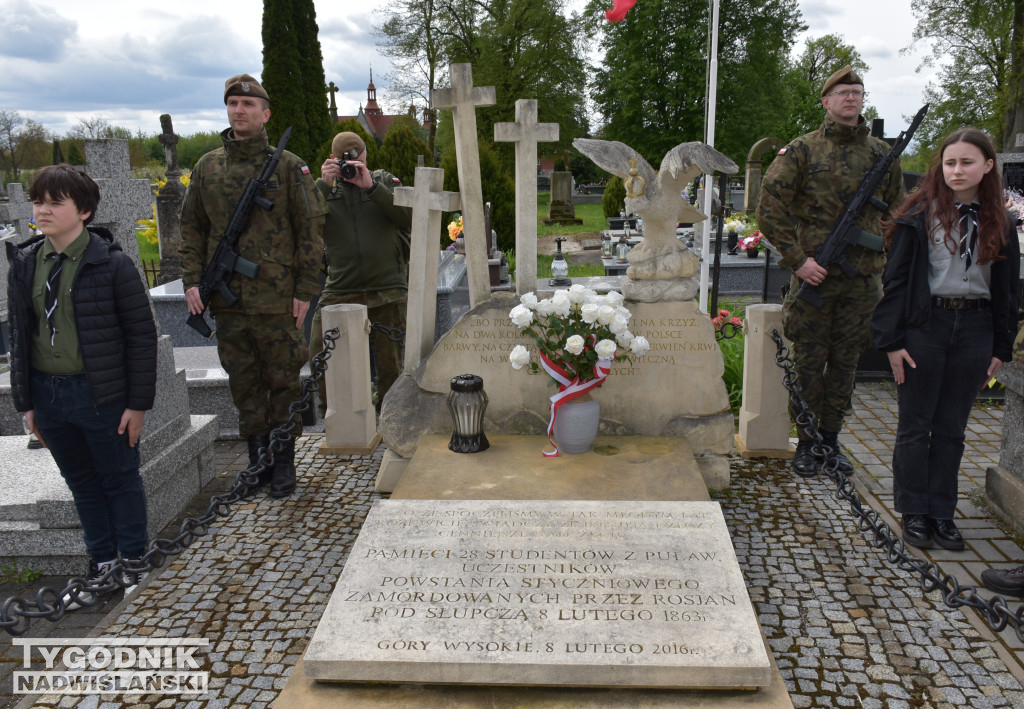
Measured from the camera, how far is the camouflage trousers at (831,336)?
15.4 ft

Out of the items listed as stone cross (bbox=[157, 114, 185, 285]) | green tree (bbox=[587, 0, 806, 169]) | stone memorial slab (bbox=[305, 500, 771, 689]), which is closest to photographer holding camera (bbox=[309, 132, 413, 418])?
stone memorial slab (bbox=[305, 500, 771, 689])

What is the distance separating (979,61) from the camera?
81.9 feet

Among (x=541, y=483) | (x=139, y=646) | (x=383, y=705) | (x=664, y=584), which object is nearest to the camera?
(x=383, y=705)

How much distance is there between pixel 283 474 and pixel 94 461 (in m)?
1.36

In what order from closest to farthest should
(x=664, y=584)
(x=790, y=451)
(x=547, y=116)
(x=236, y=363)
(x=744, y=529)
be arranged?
(x=664, y=584)
(x=744, y=529)
(x=236, y=363)
(x=790, y=451)
(x=547, y=116)

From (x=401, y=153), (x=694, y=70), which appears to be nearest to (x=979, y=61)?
(x=694, y=70)

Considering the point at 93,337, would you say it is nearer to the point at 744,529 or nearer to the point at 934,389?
the point at 744,529

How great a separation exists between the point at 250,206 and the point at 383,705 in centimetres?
300

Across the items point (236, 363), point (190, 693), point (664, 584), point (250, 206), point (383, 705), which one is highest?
point (250, 206)

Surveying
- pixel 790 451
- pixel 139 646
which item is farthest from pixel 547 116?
pixel 139 646

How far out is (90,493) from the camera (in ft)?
12.2

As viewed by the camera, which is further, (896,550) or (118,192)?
(118,192)

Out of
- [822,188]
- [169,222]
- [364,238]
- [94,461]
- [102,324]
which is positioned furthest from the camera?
[169,222]

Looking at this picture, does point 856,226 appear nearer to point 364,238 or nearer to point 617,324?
point 617,324
